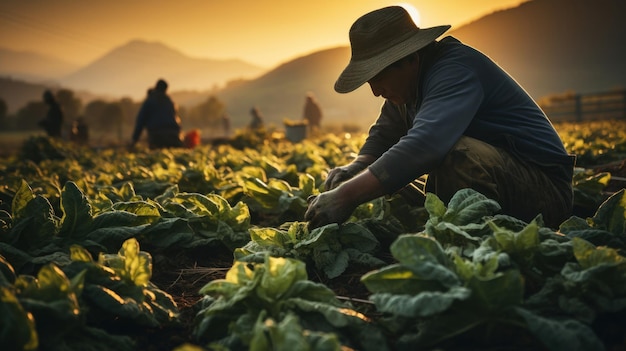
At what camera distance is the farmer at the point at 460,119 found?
8.53ft

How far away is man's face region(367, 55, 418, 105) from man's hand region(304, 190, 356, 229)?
77 cm

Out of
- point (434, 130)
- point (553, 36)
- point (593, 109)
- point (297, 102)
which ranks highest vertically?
point (553, 36)

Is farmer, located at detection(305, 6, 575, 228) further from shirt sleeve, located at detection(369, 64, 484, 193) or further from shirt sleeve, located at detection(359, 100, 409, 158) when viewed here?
shirt sleeve, located at detection(359, 100, 409, 158)

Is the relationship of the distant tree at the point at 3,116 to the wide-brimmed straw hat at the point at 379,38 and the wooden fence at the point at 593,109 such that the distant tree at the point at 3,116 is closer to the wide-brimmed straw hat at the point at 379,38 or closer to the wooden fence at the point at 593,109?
the wooden fence at the point at 593,109

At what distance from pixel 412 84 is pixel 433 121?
611mm

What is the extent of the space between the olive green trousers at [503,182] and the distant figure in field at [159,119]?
9914mm

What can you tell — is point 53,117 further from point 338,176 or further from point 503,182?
point 503,182

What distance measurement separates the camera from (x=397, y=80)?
299cm

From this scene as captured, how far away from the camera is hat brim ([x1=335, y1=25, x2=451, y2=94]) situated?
2.79m

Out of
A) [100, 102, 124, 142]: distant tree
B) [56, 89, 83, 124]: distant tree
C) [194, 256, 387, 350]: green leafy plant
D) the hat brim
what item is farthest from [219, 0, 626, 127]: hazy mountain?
[194, 256, 387, 350]: green leafy plant

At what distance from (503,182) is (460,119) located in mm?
534

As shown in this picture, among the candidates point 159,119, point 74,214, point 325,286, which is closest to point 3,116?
point 159,119

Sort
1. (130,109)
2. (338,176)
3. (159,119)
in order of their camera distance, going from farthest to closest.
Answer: (130,109)
(159,119)
(338,176)

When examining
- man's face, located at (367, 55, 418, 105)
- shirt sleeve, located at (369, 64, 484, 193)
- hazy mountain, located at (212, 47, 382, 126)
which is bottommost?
hazy mountain, located at (212, 47, 382, 126)
